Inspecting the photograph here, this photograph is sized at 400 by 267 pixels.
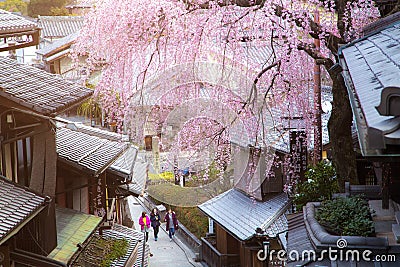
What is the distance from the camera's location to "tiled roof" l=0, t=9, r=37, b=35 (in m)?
9.39

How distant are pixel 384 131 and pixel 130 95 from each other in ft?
33.1

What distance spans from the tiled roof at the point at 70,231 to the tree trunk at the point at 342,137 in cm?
453

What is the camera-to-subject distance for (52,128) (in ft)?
33.9

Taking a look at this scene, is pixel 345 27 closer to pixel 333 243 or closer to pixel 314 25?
pixel 314 25

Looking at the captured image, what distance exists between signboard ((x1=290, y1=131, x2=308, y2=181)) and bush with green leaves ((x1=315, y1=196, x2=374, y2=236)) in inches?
335

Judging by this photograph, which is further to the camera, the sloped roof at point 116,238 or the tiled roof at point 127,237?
the tiled roof at point 127,237

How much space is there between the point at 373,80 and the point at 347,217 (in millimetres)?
2406

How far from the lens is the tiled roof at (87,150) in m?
13.0

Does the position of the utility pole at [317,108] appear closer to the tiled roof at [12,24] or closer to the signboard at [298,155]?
the signboard at [298,155]

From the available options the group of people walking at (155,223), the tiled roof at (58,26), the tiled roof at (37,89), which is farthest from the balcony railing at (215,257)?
the tiled roof at (58,26)

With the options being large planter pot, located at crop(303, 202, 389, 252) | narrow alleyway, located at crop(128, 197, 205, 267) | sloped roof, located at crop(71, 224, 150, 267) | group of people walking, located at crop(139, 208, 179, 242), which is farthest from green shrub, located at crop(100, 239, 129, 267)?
group of people walking, located at crop(139, 208, 179, 242)

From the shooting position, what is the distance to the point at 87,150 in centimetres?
1442

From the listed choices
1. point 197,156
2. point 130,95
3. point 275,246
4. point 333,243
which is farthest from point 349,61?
point 275,246

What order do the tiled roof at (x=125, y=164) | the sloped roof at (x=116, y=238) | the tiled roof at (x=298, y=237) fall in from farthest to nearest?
1. the tiled roof at (x=125, y=164)
2. the sloped roof at (x=116, y=238)
3. the tiled roof at (x=298, y=237)
